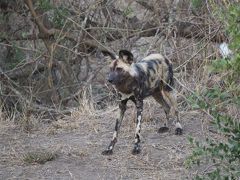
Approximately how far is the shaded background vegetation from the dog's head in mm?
2254

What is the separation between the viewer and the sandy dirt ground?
5449mm

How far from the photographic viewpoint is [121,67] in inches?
230

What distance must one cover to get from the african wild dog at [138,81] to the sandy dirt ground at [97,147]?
0.19 metres

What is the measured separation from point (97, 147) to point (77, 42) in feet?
10.9

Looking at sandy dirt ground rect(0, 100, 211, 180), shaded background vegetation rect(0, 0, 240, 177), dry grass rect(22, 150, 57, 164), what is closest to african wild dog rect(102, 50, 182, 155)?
sandy dirt ground rect(0, 100, 211, 180)

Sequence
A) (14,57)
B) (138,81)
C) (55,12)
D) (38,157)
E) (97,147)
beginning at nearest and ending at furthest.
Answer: (38,157), (138,81), (97,147), (55,12), (14,57)

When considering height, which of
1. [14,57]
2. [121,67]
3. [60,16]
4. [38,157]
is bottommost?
[38,157]

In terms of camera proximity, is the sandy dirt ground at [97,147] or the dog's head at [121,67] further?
the dog's head at [121,67]

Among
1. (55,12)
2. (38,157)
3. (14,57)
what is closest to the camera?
(38,157)

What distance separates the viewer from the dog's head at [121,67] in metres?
5.81

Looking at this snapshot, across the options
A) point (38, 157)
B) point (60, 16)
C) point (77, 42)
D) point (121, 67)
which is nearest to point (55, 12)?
point (60, 16)

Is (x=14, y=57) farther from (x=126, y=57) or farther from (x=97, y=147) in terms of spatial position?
(x=126, y=57)

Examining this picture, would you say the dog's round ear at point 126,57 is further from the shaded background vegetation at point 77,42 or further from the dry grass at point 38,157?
the shaded background vegetation at point 77,42

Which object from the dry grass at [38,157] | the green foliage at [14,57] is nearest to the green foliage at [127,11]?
the green foliage at [14,57]
